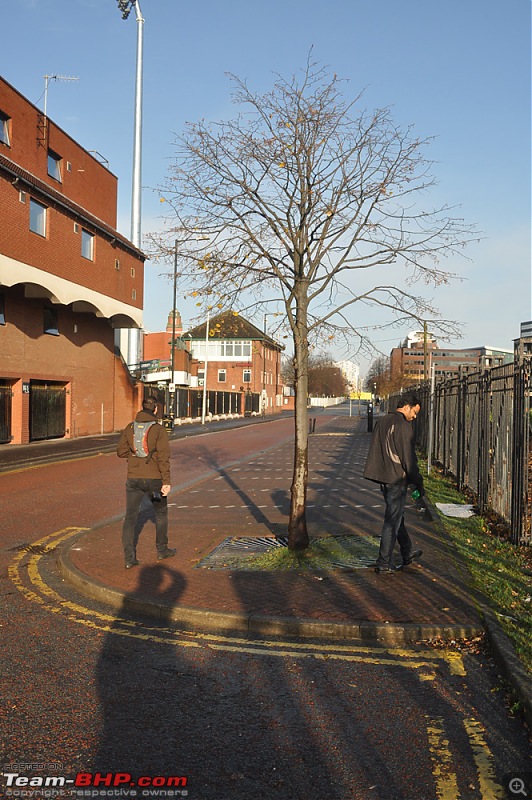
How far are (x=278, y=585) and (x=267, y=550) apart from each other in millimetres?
1558

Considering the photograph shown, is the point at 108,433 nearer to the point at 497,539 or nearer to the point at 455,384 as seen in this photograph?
the point at 455,384

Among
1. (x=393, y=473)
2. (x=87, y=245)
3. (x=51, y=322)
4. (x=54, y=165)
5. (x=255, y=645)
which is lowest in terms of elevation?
(x=255, y=645)

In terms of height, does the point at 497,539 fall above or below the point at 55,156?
below

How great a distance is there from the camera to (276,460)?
21.8 metres

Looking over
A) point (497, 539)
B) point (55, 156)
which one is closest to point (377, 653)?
point (497, 539)

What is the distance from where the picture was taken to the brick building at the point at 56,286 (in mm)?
24109

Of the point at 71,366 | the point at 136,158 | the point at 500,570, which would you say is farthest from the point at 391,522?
the point at 136,158

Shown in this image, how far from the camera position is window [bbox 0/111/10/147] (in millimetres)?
25000

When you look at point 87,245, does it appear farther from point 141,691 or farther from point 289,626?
point 141,691

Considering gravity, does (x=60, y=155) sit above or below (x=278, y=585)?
above

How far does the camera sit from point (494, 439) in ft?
34.1

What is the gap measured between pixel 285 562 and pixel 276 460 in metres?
14.1

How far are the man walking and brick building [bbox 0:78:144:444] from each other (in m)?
17.9

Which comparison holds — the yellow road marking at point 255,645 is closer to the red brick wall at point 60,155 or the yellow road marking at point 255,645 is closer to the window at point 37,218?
the window at point 37,218
